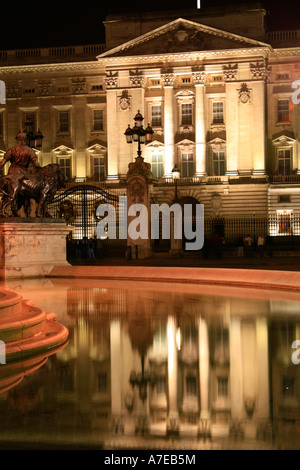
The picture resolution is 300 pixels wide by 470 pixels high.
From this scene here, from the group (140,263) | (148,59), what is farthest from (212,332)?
(148,59)

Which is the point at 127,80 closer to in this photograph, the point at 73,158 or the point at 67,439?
the point at 73,158

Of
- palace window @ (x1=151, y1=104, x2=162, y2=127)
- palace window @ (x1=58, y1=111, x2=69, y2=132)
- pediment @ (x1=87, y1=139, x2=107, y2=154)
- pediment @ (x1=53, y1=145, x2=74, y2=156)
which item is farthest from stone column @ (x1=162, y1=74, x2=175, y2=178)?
palace window @ (x1=58, y1=111, x2=69, y2=132)

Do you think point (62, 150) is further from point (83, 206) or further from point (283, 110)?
point (83, 206)

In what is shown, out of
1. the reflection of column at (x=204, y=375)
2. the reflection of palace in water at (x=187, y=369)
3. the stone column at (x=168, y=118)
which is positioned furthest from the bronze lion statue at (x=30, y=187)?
the stone column at (x=168, y=118)

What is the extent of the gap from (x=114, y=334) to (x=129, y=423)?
13.7 ft

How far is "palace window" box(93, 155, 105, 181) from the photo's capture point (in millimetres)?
56406

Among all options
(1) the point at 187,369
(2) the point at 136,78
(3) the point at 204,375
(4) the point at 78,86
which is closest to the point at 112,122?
(2) the point at 136,78

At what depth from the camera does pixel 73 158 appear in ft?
186

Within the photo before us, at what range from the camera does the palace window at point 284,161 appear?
A: 2079 inches

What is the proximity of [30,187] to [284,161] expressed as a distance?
35.4 meters

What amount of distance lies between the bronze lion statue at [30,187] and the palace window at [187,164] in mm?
31955

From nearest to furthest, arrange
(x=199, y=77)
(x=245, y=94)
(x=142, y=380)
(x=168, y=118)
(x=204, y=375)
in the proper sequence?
(x=142, y=380)
(x=204, y=375)
(x=245, y=94)
(x=199, y=77)
(x=168, y=118)

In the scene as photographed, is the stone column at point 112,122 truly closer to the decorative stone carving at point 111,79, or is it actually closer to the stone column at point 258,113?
the decorative stone carving at point 111,79

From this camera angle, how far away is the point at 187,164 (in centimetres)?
5366
